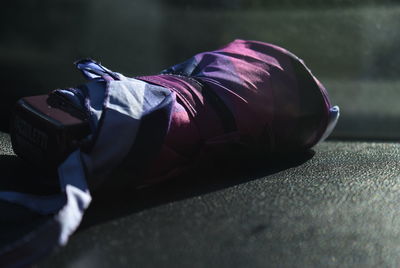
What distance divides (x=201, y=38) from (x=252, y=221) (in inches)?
90.8

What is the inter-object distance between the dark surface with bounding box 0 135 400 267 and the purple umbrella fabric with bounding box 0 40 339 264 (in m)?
0.05

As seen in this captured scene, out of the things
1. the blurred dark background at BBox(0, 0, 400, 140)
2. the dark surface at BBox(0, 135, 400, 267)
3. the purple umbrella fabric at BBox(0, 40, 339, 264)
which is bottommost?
the blurred dark background at BBox(0, 0, 400, 140)

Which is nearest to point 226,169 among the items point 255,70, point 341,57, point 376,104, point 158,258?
point 255,70

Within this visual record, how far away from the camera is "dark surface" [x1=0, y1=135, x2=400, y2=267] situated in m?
1.18

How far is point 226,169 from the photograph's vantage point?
5.47 ft

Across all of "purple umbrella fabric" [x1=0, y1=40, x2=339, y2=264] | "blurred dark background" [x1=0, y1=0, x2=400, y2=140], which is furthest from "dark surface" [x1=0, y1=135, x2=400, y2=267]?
"blurred dark background" [x1=0, y1=0, x2=400, y2=140]

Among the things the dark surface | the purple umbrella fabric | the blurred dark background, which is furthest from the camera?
the blurred dark background

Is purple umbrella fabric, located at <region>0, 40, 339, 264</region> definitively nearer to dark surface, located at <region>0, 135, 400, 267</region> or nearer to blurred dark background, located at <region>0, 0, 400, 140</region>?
dark surface, located at <region>0, 135, 400, 267</region>

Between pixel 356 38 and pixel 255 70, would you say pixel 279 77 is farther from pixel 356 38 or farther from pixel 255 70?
pixel 356 38

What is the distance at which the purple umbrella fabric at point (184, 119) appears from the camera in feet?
4.35

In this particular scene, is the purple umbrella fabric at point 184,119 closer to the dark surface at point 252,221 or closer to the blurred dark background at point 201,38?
the dark surface at point 252,221

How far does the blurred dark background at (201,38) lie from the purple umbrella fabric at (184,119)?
566mm

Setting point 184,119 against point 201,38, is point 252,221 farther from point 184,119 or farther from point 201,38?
point 201,38

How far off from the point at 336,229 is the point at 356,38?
7.41 ft
